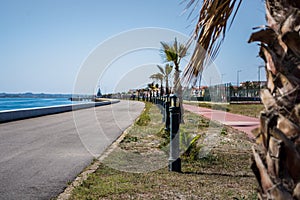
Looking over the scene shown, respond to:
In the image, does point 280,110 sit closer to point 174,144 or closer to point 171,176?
point 171,176

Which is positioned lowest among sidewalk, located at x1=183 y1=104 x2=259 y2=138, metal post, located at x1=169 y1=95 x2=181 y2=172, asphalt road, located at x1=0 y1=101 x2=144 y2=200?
sidewalk, located at x1=183 y1=104 x2=259 y2=138

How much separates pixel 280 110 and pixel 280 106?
20 millimetres

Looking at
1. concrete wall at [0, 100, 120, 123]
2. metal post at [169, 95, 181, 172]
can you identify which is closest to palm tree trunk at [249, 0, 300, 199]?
metal post at [169, 95, 181, 172]

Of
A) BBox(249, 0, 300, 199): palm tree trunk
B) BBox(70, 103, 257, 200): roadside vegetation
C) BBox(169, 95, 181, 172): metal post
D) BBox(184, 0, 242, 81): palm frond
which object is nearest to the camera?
BBox(249, 0, 300, 199): palm tree trunk

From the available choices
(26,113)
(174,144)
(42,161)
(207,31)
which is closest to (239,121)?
(174,144)

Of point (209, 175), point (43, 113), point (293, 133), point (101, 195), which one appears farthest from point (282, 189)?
point (43, 113)

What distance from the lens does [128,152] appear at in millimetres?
7785

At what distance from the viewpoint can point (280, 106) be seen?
1583 millimetres

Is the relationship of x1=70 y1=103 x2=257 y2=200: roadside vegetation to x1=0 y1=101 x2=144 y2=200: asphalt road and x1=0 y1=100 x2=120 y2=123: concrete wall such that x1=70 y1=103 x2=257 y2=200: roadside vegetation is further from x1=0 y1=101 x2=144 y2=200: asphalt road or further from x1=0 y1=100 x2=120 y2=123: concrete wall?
x1=0 y1=100 x2=120 y2=123: concrete wall

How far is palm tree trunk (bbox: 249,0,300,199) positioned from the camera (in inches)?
58.8

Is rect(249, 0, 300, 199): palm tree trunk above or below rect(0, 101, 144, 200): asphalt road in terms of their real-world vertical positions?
above

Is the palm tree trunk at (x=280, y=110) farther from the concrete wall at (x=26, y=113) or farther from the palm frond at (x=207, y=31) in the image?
the concrete wall at (x=26, y=113)

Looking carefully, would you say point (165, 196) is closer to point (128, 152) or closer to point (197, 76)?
point (197, 76)

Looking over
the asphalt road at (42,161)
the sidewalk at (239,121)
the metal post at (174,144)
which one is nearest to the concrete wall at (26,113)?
the asphalt road at (42,161)
